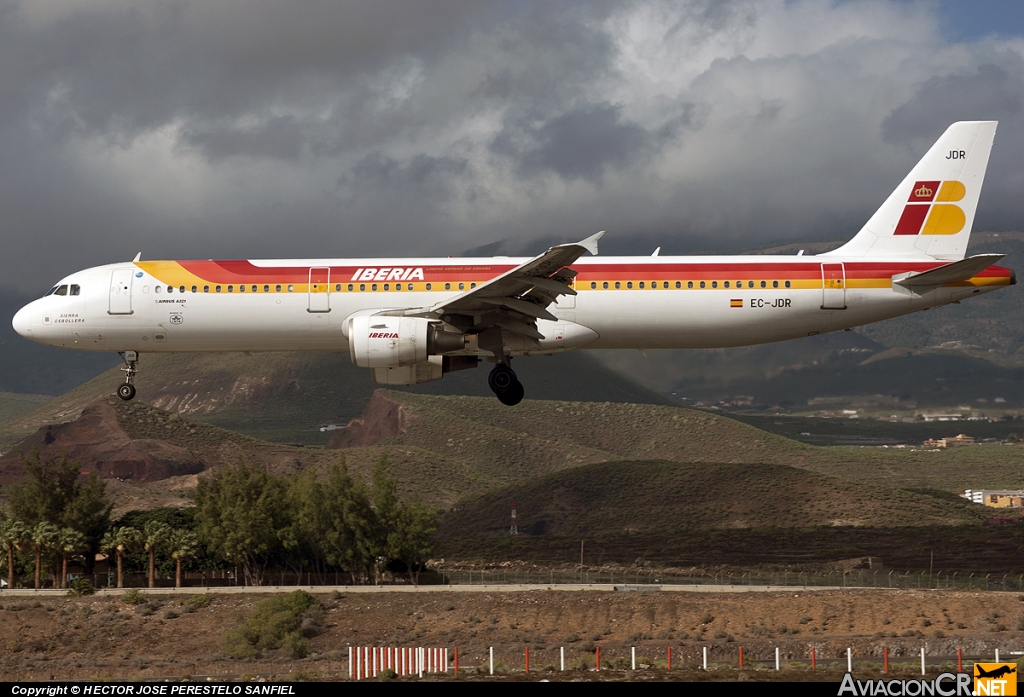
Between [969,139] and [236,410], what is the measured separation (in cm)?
16752

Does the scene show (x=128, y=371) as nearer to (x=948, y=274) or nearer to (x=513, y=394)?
(x=513, y=394)

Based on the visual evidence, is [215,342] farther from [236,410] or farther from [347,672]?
[236,410]

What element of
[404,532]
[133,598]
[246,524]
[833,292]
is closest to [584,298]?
[833,292]

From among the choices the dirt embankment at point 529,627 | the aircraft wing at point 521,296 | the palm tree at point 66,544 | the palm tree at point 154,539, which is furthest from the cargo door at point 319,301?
the palm tree at point 66,544

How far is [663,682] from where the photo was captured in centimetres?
3638

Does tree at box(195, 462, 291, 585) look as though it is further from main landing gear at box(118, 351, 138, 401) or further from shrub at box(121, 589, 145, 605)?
main landing gear at box(118, 351, 138, 401)

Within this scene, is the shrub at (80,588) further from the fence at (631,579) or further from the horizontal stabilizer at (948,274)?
the horizontal stabilizer at (948,274)

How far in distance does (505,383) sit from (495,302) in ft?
10.1

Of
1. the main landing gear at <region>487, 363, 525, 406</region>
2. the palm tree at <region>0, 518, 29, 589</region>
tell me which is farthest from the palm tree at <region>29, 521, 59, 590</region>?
the main landing gear at <region>487, 363, 525, 406</region>

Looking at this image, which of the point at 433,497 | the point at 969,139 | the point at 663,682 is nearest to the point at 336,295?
the point at 663,682

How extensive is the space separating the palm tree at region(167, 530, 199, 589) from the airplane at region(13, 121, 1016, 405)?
121ft

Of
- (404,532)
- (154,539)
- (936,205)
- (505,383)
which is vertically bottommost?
(154,539)

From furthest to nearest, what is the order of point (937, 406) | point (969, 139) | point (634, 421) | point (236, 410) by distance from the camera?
point (236, 410) → point (634, 421) → point (937, 406) → point (969, 139)

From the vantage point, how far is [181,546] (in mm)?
76312
